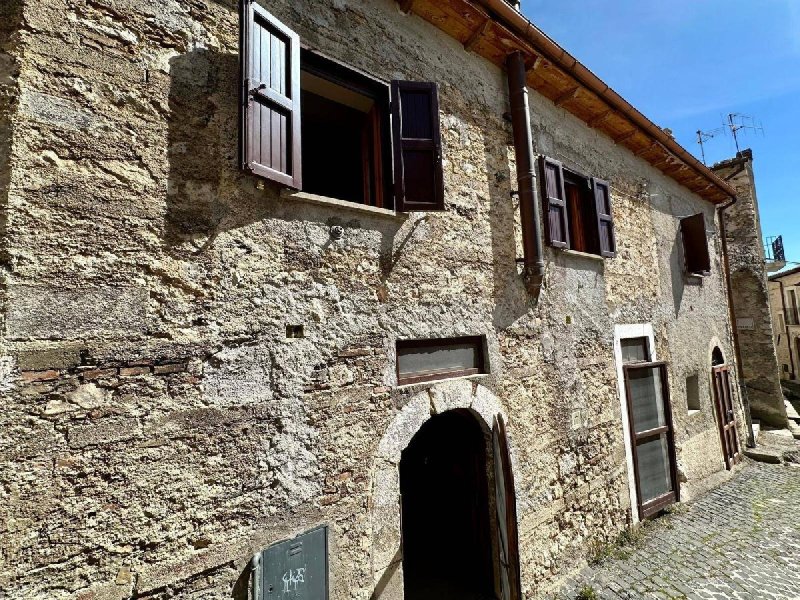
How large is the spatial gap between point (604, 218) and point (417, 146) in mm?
3559

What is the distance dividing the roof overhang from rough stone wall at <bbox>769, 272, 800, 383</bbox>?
22663 mm

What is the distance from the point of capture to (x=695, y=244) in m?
8.13

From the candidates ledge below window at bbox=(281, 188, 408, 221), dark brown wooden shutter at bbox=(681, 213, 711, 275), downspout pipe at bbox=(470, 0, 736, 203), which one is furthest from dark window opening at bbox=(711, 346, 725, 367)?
ledge below window at bbox=(281, 188, 408, 221)

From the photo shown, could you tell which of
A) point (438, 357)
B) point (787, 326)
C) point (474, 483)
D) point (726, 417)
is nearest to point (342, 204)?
point (438, 357)

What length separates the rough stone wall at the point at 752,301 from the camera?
11461mm

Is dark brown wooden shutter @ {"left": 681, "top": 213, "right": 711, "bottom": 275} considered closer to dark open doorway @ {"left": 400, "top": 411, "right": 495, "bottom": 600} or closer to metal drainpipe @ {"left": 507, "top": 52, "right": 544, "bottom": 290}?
metal drainpipe @ {"left": 507, "top": 52, "right": 544, "bottom": 290}

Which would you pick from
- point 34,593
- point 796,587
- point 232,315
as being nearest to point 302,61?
point 232,315

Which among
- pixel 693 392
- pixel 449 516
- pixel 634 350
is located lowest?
pixel 449 516

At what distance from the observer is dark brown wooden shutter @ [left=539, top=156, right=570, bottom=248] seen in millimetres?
5031

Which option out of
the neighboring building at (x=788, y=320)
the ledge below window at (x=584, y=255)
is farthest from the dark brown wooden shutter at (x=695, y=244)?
the neighboring building at (x=788, y=320)

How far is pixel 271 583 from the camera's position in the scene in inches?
105

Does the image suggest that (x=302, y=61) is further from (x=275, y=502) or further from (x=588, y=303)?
(x=588, y=303)

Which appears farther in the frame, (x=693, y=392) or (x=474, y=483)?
(x=693, y=392)

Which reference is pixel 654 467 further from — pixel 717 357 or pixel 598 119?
pixel 598 119
